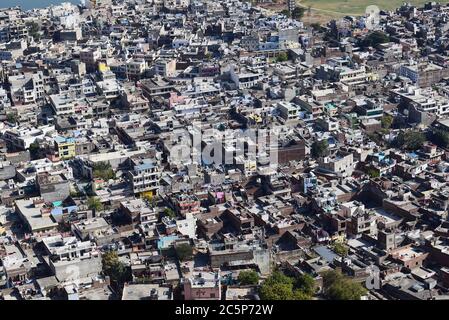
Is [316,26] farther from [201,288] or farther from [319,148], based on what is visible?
[201,288]

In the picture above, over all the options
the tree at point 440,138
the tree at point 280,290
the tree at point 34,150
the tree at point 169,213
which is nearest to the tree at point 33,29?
the tree at point 34,150

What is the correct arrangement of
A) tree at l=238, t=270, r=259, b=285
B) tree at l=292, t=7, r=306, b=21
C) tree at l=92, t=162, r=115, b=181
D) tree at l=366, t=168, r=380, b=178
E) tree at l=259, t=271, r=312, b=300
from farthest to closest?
tree at l=292, t=7, r=306, b=21 < tree at l=92, t=162, r=115, b=181 < tree at l=366, t=168, r=380, b=178 < tree at l=238, t=270, r=259, b=285 < tree at l=259, t=271, r=312, b=300

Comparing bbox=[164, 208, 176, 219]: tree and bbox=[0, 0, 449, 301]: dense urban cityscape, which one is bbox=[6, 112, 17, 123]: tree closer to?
bbox=[0, 0, 449, 301]: dense urban cityscape

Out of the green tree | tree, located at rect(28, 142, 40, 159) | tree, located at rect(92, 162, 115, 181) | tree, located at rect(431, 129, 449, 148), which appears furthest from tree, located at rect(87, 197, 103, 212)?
tree, located at rect(431, 129, 449, 148)

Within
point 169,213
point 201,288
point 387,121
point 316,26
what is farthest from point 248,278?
point 316,26

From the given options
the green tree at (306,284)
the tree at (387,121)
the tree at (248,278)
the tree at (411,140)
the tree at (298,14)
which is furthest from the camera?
the tree at (298,14)

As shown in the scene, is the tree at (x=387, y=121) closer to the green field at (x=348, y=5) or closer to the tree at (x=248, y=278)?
the tree at (x=248, y=278)

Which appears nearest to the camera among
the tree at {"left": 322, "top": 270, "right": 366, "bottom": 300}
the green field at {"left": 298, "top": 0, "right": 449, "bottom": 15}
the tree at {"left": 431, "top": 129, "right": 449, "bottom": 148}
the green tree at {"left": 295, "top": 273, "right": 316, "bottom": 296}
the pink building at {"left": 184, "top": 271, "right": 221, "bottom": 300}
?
the tree at {"left": 322, "top": 270, "right": 366, "bottom": 300}

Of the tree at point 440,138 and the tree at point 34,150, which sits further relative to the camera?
the tree at point 34,150
